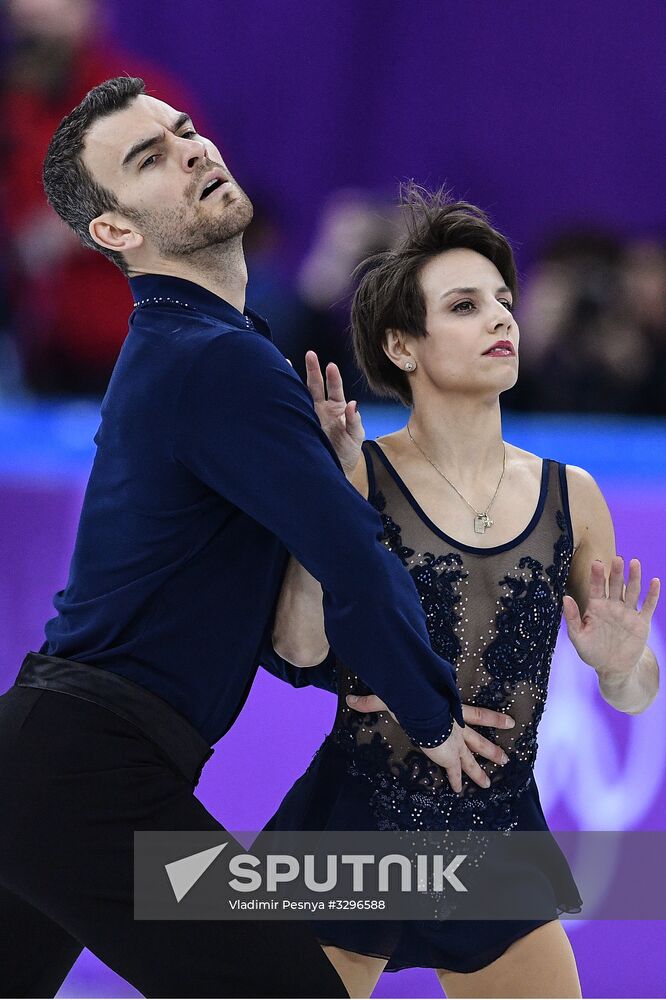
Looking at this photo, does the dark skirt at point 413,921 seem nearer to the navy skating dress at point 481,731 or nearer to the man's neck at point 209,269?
the navy skating dress at point 481,731

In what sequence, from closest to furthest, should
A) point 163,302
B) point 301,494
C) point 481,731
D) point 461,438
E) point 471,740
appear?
point 301,494 → point 163,302 → point 471,740 → point 481,731 → point 461,438

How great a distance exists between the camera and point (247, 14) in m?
6.46

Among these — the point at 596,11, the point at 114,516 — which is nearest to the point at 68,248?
the point at 596,11

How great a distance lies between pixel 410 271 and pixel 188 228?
636 millimetres

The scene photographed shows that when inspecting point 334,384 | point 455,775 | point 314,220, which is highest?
point 314,220

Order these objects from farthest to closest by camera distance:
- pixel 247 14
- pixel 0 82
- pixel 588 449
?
pixel 247 14, pixel 0 82, pixel 588 449

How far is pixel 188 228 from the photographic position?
2406 millimetres

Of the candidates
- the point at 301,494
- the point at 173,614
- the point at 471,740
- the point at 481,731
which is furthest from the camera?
the point at 481,731

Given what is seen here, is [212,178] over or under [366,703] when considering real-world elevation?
over

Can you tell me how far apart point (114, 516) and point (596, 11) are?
5.25 metres

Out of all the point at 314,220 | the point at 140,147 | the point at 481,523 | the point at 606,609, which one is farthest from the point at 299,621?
the point at 314,220

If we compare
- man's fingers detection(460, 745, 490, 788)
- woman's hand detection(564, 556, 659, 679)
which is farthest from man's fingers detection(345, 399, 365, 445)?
man's fingers detection(460, 745, 490, 788)

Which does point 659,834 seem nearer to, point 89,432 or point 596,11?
point 89,432

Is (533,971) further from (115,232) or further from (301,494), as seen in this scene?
(115,232)
